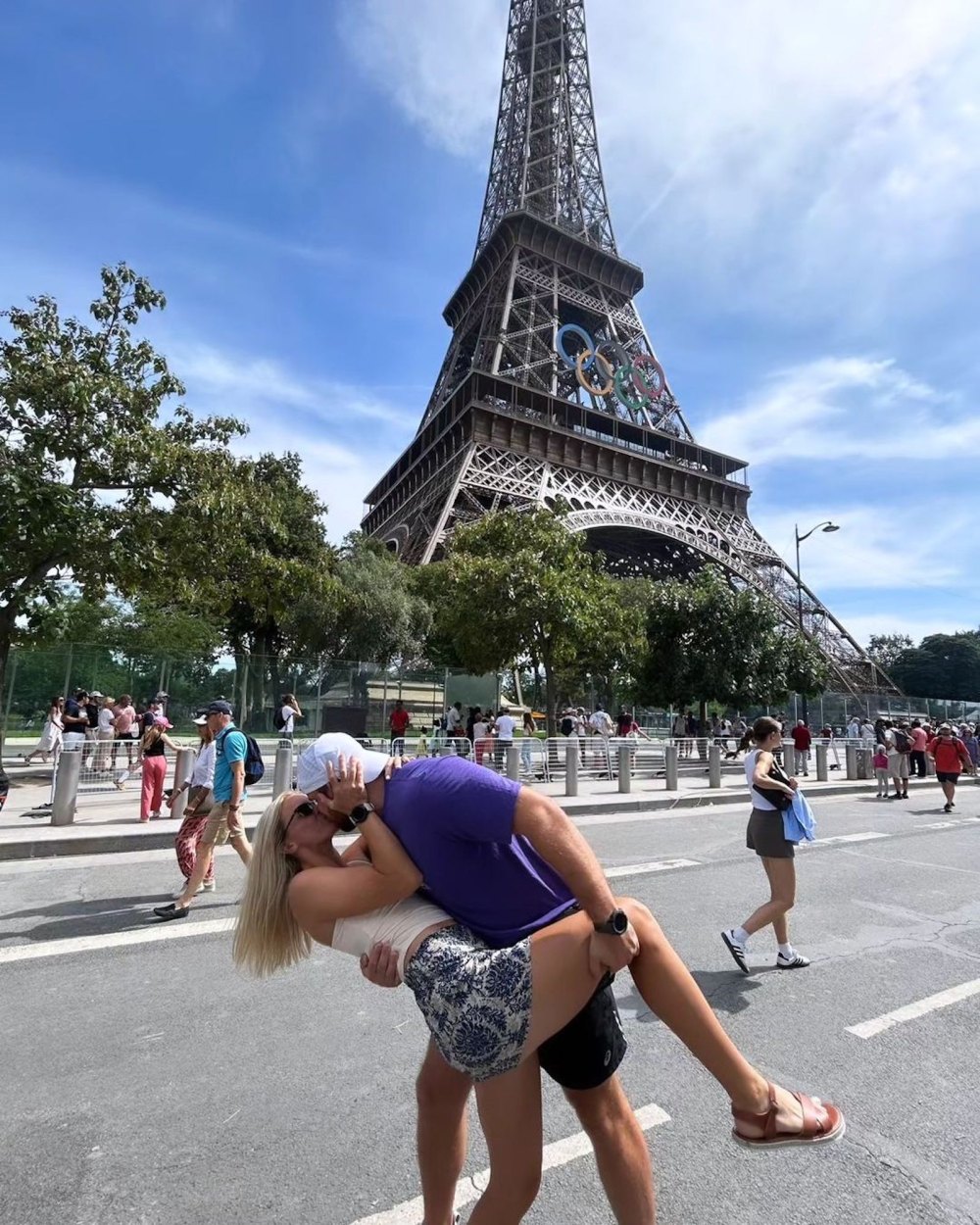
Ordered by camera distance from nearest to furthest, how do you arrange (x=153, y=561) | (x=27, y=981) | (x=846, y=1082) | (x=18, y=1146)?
(x=18, y=1146), (x=846, y=1082), (x=27, y=981), (x=153, y=561)

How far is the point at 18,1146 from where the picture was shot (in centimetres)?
259

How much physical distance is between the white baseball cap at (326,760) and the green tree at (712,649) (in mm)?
21524

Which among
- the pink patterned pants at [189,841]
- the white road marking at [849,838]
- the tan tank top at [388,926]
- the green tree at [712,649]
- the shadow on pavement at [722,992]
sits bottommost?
the shadow on pavement at [722,992]

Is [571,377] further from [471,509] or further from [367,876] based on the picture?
[367,876]

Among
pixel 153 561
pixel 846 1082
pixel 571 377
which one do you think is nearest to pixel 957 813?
pixel 846 1082

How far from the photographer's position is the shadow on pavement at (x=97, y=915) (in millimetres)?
5074

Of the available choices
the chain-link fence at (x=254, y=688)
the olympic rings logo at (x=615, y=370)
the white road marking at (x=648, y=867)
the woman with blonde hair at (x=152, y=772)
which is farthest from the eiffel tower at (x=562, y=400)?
the white road marking at (x=648, y=867)

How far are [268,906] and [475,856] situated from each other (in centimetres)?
61

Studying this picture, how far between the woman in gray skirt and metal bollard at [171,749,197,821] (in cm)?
782

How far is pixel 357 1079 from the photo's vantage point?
3.07m

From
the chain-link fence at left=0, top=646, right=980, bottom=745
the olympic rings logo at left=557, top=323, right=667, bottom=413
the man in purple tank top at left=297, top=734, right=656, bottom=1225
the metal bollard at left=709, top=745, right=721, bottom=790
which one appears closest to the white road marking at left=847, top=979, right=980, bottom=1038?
the man in purple tank top at left=297, top=734, right=656, bottom=1225

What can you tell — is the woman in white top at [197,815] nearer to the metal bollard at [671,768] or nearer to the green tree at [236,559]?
the green tree at [236,559]

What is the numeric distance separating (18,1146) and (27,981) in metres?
1.90

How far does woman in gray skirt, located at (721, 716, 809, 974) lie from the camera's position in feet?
14.5
